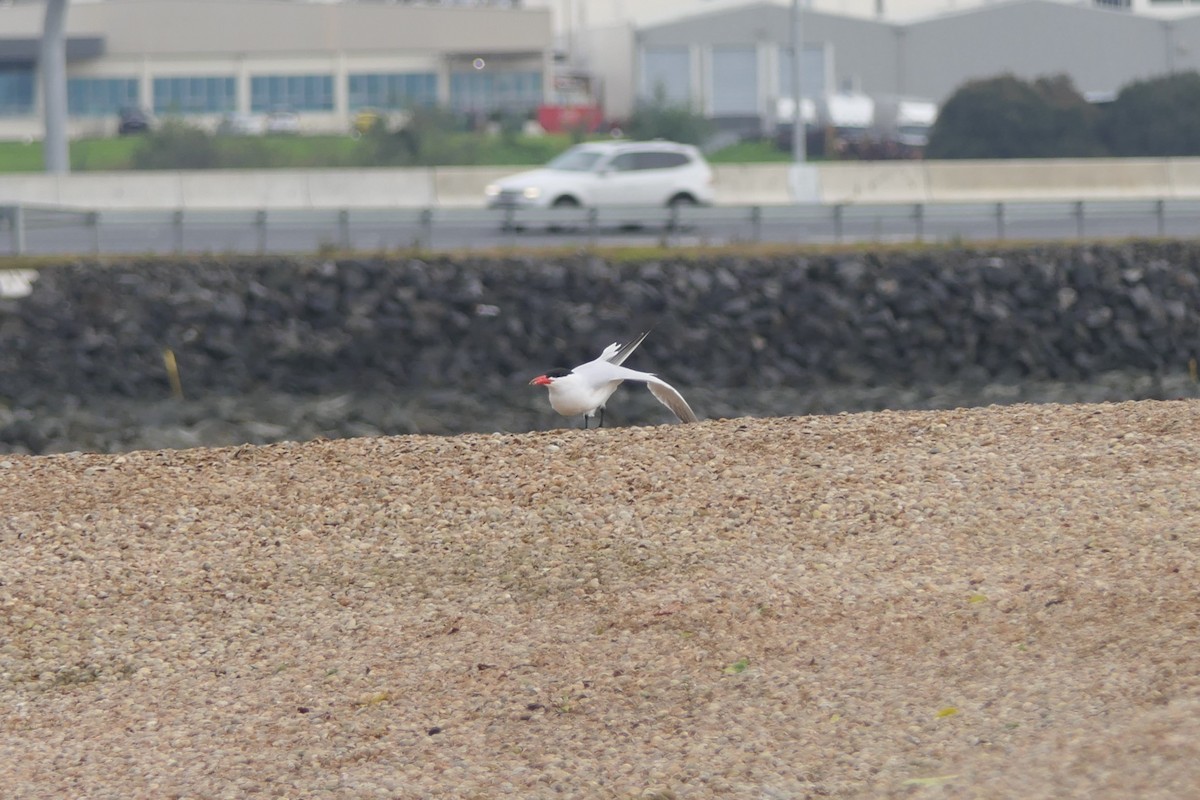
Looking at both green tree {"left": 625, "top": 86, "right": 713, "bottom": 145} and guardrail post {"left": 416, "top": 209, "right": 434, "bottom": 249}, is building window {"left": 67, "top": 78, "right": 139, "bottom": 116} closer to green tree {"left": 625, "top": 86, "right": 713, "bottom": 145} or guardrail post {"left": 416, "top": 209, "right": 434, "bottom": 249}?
green tree {"left": 625, "top": 86, "right": 713, "bottom": 145}

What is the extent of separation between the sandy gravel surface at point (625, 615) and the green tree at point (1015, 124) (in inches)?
1624

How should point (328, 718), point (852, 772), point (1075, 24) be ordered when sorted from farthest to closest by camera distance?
point (1075, 24), point (328, 718), point (852, 772)

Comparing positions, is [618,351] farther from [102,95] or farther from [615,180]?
[102,95]

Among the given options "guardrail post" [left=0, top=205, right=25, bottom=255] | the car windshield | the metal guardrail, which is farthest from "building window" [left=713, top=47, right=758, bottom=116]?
"guardrail post" [left=0, top=205, right=25, bottom=255]

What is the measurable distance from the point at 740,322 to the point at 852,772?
54.8 feet

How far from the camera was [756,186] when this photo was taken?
3416cm

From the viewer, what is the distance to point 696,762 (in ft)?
22.2

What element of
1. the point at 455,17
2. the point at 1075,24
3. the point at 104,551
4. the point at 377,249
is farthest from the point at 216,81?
the point at 104,551

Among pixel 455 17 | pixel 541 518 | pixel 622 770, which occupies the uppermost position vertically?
pixel 455 17

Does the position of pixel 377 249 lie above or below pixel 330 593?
above

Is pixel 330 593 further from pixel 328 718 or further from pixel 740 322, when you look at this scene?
pixel 740 322

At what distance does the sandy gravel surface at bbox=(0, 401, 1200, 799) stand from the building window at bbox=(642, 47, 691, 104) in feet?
214

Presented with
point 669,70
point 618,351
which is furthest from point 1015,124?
point 618,351

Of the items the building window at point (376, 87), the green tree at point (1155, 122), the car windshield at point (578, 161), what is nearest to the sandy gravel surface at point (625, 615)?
the car windshield at point (578, 161)
